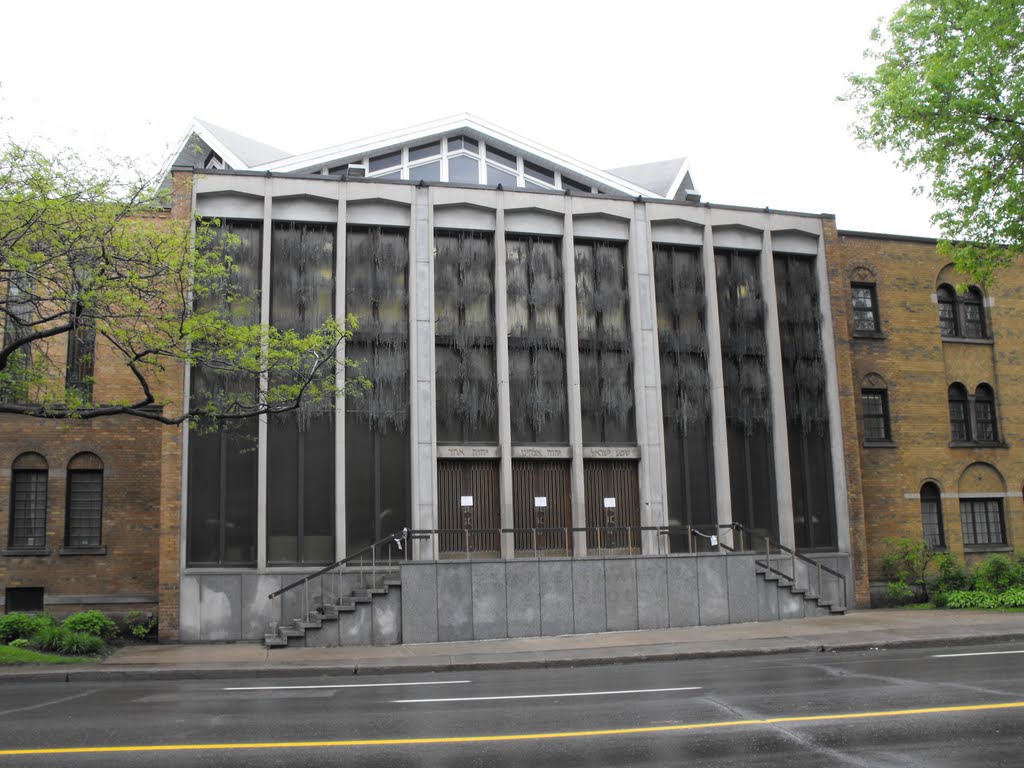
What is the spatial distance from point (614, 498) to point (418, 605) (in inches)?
241

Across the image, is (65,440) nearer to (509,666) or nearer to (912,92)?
(509,666)

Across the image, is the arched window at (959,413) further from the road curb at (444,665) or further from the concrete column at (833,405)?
the road curb at (444,665)

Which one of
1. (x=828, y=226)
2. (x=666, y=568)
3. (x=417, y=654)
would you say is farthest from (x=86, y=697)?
(x=828, y=226)

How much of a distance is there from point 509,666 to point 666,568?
5.98 m

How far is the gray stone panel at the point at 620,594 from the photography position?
792 inches

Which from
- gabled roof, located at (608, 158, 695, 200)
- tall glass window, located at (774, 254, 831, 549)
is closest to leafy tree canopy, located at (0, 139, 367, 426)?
tall glass window, located at (774, 254, 831, 549)

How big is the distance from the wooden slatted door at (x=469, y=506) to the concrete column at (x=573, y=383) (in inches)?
74.1

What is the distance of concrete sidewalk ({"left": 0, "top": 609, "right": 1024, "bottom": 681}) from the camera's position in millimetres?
15562

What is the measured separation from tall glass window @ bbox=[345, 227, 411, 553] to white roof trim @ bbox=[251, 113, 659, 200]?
445 cm

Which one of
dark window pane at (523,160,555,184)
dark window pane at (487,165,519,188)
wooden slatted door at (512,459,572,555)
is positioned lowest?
wooden slatted door at (512,459,572,555)

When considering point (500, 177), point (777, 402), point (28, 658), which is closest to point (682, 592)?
point (777, 402)

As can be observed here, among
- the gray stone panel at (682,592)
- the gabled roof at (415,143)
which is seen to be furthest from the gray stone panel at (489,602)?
the gabled roof at (415,143)

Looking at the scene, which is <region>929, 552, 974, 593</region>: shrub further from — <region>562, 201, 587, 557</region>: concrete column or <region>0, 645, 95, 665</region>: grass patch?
<region>0, 645, 95, 665</region>: grass patch

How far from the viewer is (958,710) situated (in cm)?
965
